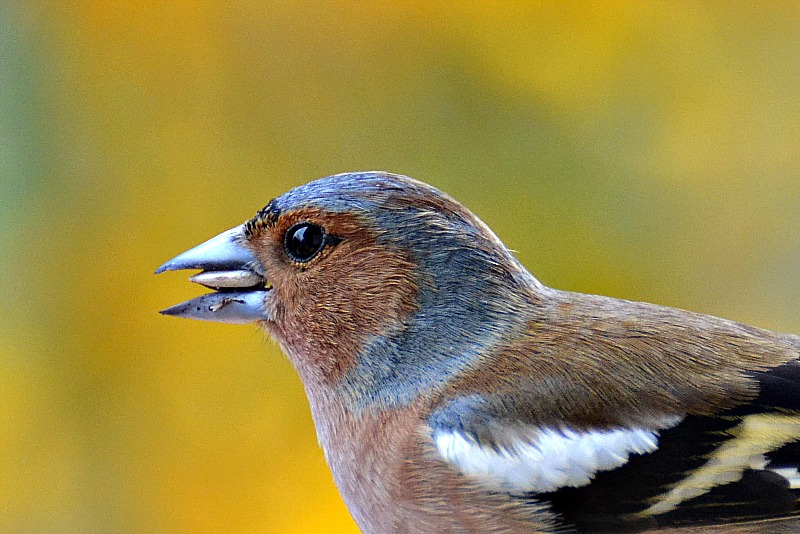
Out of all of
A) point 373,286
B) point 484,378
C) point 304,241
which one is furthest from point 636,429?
point 304,241

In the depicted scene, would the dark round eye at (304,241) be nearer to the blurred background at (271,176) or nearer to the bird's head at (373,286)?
the bird's head at (373,286)

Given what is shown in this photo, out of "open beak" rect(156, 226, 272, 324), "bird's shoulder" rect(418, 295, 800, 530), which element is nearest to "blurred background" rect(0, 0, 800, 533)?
"open beak" rect(156, 226, 272, 324)

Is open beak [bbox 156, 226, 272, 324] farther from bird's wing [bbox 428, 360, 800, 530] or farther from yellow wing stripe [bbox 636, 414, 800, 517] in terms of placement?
yellow wing stripe [bbox 636, 414, 800, 517]

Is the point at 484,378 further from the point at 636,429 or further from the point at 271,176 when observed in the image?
the point at 271,176

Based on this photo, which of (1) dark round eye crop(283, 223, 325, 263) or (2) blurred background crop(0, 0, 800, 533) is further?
(2) blurred background crop(0, 0, 800, 533)

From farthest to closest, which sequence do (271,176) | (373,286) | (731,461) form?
(271,176) < (373,286) < (731,461)

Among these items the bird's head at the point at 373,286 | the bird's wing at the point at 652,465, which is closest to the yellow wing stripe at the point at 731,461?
the bird's wing at the point at 652,465

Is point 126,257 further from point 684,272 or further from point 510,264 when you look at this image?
point 684,272
